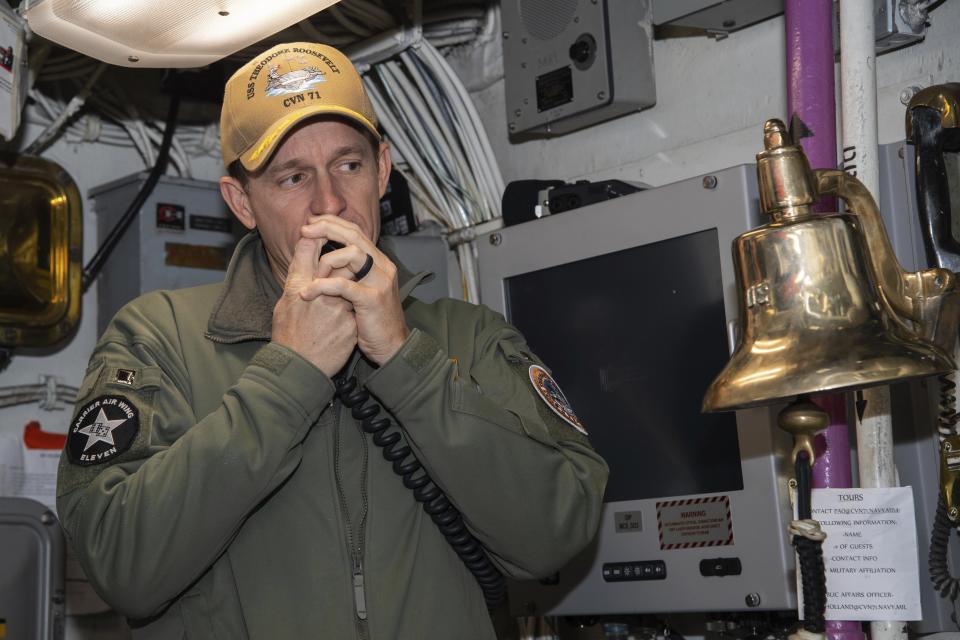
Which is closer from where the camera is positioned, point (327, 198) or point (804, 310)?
point (804, 310)

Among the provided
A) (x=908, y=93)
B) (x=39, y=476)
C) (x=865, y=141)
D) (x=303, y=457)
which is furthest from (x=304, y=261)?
(x=39, y=476)

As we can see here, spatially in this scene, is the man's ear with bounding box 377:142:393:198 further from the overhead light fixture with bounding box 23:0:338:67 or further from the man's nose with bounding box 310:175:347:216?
the overhead light fixture with bounding box 23:0:338:67

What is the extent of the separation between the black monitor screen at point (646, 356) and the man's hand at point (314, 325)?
0.78m

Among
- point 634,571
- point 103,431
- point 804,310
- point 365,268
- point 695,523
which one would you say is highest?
point 365,268

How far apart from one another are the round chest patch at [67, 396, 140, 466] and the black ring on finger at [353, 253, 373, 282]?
0.42m

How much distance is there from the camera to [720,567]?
217cm

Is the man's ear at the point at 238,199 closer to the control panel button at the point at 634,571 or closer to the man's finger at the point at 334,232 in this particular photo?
the man's finger at the point at 334,232

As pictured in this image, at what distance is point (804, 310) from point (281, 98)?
1.07m

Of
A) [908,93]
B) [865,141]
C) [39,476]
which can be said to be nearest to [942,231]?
[865,141]

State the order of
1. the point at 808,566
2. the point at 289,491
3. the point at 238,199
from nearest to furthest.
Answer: the point at 808,566, the point at 289,491, the point at 238,199

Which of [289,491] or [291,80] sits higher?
[291,80]

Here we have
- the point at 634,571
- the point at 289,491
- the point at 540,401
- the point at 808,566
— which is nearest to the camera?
the point at 808,566

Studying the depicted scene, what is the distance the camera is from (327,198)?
1.96 meters

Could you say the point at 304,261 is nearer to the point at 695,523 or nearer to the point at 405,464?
the point at 405,464
